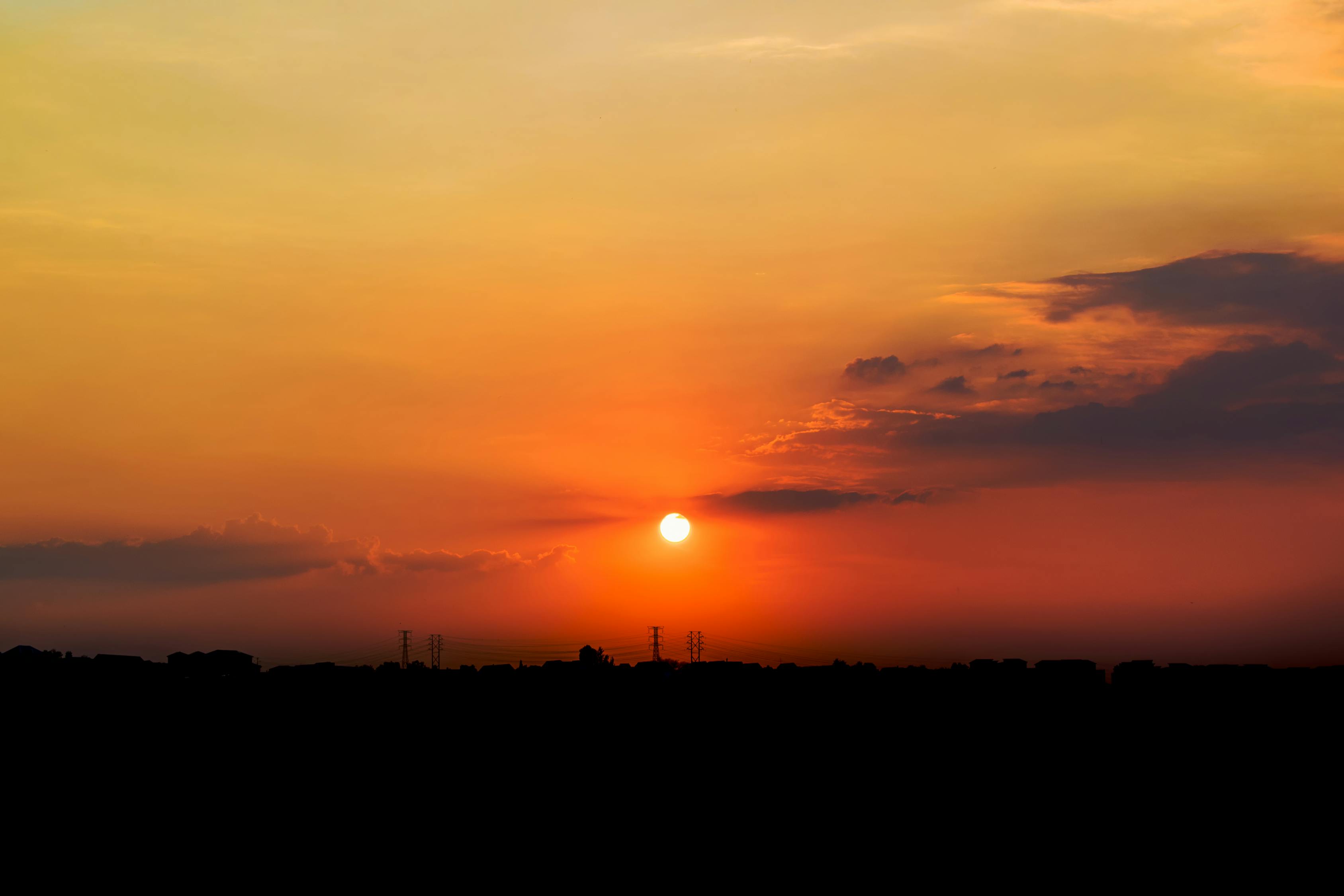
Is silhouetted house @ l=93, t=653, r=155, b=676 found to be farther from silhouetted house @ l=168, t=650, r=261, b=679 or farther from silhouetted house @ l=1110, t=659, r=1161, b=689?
silhouetted house @ l=1110, t=659, r=1161, b=689

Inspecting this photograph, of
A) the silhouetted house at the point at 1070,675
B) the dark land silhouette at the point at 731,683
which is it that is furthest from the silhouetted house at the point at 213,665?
the silhouetted house at the point at 1070,675

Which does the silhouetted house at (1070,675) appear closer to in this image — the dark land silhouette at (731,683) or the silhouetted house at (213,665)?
the dark land silhouette at (731,683)

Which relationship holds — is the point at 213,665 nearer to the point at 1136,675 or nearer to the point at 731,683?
the point at 731,683

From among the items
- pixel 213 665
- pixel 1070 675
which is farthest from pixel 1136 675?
pixel 213 665

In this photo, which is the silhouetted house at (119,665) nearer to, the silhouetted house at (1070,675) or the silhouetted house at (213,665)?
the silhouetted house at (213,665)

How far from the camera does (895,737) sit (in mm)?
40750

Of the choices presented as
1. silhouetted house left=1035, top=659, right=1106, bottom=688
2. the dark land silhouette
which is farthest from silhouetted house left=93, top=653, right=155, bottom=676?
silhouetted house left=1035, top=659, right=1106, bottom=688

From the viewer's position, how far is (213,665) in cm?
4697

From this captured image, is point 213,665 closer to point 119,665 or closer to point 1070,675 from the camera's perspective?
point 119,665

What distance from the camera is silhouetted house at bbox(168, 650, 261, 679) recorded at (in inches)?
1800

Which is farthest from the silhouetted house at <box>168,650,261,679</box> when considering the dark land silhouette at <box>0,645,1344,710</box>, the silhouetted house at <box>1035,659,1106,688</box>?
the silhouetted house at <box>1035,659,1106,688</box>

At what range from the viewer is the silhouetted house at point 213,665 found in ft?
150

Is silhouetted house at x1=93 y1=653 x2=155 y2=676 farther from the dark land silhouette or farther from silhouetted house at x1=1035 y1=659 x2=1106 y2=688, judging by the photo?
silhouetted house at x1=1035 y1=659 x2=1106 y2=688

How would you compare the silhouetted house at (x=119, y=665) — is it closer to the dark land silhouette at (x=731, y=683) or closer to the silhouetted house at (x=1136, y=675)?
the dark land silhouette at (x=731, y=683)
